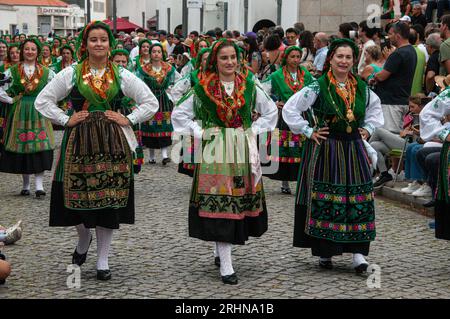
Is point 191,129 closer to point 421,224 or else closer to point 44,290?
point 44,290

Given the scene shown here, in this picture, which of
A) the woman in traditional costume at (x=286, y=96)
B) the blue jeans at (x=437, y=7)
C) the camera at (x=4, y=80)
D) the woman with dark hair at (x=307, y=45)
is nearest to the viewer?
the camera at (x=4, y=80)

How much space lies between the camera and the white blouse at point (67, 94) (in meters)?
7.19

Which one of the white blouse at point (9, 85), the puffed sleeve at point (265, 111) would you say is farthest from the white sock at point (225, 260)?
the white blouse at point (9, 85)

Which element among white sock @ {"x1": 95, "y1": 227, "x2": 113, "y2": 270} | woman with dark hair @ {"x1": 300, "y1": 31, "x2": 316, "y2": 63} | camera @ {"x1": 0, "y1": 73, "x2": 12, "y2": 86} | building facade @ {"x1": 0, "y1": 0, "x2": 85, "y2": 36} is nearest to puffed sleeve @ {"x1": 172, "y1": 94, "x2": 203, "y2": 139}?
white sock @ {"x1": 95, "y1": 227, "x2": 113, "y2": 270}

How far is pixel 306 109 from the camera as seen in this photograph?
753 centimetres

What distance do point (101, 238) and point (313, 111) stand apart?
1.88m

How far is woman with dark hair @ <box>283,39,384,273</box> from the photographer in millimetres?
7297

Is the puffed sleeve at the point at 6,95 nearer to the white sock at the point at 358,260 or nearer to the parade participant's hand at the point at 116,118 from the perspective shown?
the parade participant's hand at the point at 116,118

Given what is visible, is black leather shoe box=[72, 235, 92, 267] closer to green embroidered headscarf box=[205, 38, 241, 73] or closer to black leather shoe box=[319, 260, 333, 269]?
green embroidered headscarf box=[205, 38, 241, 73]

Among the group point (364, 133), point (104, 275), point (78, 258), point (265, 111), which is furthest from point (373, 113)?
point (78, 258)

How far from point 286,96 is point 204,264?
417 cm

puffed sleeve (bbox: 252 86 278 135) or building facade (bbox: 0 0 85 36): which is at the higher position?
building facade (bbox: 0 0 85 36)

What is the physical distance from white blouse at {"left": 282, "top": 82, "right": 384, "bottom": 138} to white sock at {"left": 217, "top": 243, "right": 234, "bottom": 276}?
1079 mm

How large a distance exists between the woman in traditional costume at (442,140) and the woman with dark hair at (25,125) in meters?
5.57
